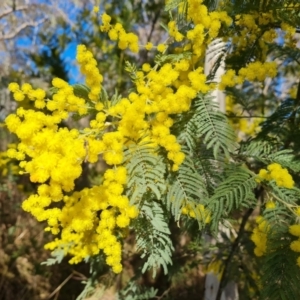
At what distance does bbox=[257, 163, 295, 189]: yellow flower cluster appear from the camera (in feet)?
4.40

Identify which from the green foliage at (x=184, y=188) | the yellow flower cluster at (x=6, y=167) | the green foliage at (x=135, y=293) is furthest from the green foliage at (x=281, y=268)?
the yellow flower cluster at (x=6, y=167)

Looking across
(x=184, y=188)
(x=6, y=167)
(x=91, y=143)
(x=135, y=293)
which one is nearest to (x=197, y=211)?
(x=184, y=188)

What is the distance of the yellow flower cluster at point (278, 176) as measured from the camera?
1342 mm

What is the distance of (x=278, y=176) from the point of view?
136cm

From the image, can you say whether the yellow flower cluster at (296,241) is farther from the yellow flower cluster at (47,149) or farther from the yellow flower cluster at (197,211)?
the yellow flower cluster at (47,149)

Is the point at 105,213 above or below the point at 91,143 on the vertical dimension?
below

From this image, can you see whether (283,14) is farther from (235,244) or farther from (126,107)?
(235,244)

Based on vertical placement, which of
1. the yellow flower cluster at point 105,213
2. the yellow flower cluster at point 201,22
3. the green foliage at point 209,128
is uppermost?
the yellow flower cluster at point 201,22

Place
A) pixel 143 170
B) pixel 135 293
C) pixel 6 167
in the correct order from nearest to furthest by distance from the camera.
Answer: pixel 143 170 < pixel 135 293 < pixel 6 167

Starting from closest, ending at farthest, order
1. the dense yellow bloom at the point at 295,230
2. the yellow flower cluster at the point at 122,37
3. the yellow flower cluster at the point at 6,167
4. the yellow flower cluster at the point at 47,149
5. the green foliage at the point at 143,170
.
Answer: the yellow flower cluster at the point at 47,149
the dense yellow bloom at the point at 295,230
the green foliage at the point at 143,170
the yellow flower cluster at the point at 122,37
the yellow flower cluster at the point at 6,167

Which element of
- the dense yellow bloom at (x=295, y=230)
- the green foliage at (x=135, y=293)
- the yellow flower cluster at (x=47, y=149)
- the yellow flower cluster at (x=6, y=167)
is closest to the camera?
the yellow flower cluster at (x=47, y=149)

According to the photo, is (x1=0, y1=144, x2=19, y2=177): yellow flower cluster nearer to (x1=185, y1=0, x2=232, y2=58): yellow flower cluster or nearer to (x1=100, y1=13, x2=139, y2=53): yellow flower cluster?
(x1=100, y1=13, x2=139, y2=53): yellow flower cluster

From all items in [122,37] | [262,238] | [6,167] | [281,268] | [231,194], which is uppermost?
[6,167]

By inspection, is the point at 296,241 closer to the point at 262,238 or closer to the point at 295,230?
the point at 295,230
